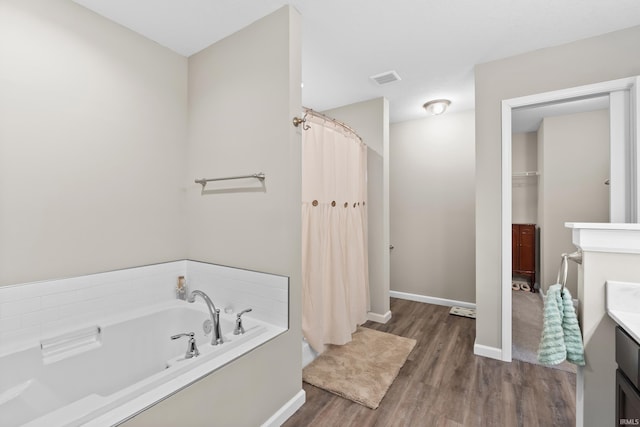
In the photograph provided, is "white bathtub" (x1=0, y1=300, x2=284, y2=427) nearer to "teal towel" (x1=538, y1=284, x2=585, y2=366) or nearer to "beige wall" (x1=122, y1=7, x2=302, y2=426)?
"beige wall" (x1=122, y1=7, x2=302, y2=426)

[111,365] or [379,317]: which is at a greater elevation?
[111,365]

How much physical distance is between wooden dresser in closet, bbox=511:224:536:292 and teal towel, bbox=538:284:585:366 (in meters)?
1.11

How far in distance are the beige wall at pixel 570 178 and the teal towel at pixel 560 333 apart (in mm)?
1072

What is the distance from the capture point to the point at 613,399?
1.17 m

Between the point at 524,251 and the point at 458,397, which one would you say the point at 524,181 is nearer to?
the point at 524,251

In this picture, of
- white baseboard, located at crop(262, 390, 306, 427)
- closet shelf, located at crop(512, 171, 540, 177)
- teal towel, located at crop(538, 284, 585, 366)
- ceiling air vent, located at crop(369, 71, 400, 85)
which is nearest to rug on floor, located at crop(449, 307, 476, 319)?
closet shelf, located at crop(512, 171, 540, 177)

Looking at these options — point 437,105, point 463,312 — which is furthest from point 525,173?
point 463,312

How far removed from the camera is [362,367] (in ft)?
7.19

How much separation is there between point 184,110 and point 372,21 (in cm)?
165

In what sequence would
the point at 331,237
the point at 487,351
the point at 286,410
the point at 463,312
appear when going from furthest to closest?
the point at 463,312, the point at 331,237, the point at 487,351, the point at 286,410

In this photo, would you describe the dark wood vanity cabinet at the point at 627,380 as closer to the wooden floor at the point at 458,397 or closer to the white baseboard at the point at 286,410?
the wooden floor at the point at 458,397

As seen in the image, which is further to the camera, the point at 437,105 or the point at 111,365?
the point at 437,105

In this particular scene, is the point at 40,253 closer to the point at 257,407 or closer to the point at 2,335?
the point at 2,335

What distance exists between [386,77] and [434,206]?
1.85m
